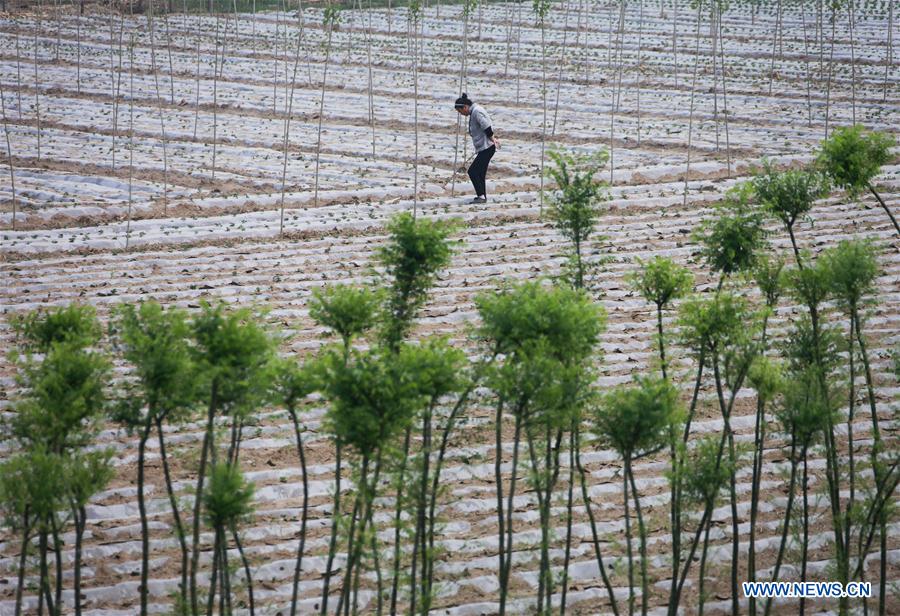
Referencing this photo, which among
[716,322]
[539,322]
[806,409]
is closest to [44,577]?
[539,322]

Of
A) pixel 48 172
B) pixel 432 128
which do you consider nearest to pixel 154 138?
pixel 48 172

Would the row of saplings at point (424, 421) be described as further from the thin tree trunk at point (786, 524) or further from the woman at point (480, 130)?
the woman at point (480, 130)

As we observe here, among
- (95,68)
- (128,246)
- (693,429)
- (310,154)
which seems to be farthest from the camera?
(95,68)

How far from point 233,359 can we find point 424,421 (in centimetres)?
143

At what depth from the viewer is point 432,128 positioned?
20.0 metres

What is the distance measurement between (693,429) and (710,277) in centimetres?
327

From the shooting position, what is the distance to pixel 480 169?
49.0 ft

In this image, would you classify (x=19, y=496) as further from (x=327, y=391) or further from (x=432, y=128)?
(x=432, y=128)

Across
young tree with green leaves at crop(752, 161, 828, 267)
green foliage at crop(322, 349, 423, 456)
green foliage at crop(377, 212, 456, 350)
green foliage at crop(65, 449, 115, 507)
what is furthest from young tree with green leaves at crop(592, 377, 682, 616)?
green foliage at crop(65, 449, 115, 507)

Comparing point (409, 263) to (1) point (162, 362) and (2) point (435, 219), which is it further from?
(2) point (435, 219)

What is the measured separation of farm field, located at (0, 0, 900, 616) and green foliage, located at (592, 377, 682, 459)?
82 centimetres

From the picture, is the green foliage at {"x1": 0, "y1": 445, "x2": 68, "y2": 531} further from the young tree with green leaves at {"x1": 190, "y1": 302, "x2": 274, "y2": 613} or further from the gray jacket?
the gray jacket

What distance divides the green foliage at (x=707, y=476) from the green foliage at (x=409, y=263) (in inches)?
89.5

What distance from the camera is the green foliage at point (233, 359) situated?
6.90 meters
